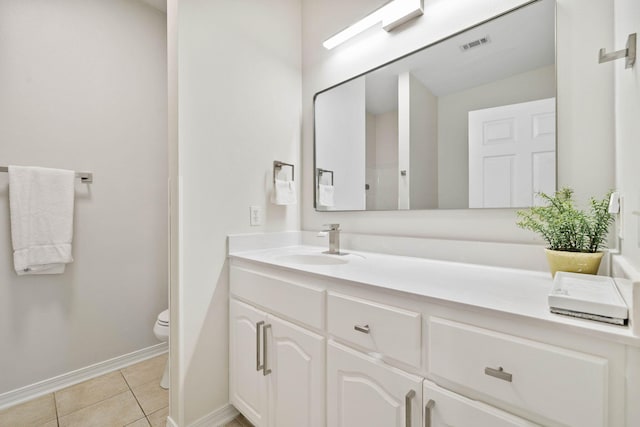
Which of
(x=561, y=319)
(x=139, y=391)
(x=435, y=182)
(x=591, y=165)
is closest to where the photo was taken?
(x=561, y=319)

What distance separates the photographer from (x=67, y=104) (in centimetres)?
173

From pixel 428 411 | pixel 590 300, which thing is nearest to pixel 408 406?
pixel 428 411

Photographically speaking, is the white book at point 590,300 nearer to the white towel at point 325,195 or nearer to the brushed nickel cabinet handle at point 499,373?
the brushed nickel cabinet handle at point 499,373

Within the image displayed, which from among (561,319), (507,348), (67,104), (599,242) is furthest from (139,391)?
(599,242)

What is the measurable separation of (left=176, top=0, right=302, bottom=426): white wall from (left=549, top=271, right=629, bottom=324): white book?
1.33m

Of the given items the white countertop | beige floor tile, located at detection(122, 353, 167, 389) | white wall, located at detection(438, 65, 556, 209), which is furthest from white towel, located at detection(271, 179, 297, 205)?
beige floor tile, located at detection(122, 353, 167, 389)

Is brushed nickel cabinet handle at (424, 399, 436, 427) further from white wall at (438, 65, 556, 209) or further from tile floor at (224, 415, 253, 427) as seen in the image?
tile floor at (224, 415, 253, 427)

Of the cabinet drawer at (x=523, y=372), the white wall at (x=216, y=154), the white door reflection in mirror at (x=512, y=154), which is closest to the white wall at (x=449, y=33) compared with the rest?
the white door reflection in mirror at (x=512, y=154)

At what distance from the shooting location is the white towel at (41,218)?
1.54m

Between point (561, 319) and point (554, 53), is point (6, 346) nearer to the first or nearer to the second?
point (561, 319)

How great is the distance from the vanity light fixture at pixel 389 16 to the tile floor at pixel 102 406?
2148 millimetres

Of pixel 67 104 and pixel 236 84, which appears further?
pixel 67 104

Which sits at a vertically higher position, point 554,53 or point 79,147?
point 554,53

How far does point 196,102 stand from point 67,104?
105 cm
